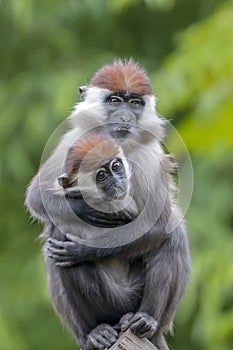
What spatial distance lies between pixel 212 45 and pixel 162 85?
1.85ft

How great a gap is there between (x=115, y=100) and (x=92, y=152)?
0.87m

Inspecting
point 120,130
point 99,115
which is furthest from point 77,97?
point 120,130

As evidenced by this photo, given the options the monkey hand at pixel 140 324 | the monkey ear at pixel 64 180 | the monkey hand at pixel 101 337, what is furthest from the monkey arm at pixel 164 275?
the monkey ear at pixel 64 180

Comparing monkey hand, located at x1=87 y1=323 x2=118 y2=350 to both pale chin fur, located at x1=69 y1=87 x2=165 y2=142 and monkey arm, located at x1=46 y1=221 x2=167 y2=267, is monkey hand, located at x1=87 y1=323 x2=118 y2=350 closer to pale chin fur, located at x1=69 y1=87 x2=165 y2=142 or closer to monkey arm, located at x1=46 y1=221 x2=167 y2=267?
monkey arm, located at x1=46 y1=221 x2=167 y2=267

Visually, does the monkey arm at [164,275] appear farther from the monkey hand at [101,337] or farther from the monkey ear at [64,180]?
the monkey ear at [64,180]

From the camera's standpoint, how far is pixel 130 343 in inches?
230

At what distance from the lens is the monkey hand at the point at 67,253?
6.34 metres

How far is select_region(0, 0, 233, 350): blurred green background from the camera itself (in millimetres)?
10367

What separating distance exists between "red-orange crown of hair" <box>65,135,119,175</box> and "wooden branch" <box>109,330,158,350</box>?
86cm

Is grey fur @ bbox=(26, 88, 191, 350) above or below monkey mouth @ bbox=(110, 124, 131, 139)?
below

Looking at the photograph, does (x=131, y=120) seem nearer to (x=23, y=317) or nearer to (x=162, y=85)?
(x=162, y=85)

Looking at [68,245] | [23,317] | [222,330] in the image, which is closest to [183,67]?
[222,330]

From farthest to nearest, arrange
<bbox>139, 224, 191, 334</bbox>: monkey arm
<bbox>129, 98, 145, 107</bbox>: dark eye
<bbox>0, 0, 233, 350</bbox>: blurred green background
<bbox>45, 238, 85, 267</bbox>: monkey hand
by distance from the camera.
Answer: <bbox>0, 0, 233, 350</bbox>: blurred green background, <bbox>129, 98, 145, 107</bbox>: dark eye, <bbox>139, 224, 191, 334</bbox>: monkey arm, <bbox>45, 238, 85, 267</bbox>: monkey hand

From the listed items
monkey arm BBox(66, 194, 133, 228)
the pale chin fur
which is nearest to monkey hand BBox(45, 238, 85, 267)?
monkey arm BBox(66, 194, 133, 228)
